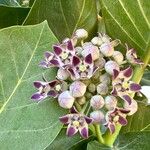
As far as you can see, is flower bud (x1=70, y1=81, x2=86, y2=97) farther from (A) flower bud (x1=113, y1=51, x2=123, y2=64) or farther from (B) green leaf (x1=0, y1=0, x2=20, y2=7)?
(B) green leaf (x1=0, y1=0, x2=20, y2=7)

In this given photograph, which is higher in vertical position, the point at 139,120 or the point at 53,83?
the point at 53,83

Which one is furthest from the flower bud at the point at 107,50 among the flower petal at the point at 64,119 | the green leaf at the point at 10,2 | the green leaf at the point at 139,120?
the green leaf at the point at 10,2

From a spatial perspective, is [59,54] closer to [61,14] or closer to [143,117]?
[61,14]

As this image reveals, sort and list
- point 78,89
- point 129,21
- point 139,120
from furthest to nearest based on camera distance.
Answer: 1. point 139,120
2. point 129,21
3. point 78,89

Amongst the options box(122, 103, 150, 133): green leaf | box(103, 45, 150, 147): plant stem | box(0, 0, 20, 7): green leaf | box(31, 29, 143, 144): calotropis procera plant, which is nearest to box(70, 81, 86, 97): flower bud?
box(31, 29, 143, 144): calotropis procera plant

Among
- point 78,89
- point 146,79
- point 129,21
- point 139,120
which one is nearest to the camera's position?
point 78,89

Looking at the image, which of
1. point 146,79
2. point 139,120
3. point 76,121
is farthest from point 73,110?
point 146,79

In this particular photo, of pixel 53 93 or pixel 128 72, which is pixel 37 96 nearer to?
pixel 53 93
